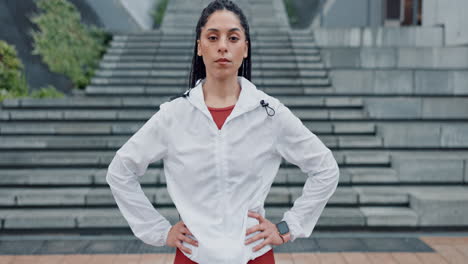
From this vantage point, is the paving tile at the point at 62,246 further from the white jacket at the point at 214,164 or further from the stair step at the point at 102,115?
the white jacket at the point at 214,164

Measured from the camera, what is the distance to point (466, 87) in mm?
7426

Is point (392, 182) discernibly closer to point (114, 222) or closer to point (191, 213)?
point (114, 222)

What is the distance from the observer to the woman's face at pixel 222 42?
4.93ft

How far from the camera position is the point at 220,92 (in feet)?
5.33

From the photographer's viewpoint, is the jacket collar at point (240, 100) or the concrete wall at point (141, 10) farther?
the concrete wall at point (141, 10)

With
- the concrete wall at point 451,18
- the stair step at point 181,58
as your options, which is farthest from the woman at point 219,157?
the concrete wall at point 451,18

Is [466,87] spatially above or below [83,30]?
below

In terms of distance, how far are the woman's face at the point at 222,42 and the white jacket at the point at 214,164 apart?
0.13 meters

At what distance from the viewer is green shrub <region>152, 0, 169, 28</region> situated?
1631 centimetres

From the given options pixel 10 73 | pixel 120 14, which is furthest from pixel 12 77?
pixel 120 14

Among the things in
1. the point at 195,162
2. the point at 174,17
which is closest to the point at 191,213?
the point at 195,162

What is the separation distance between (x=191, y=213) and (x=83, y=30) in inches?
376

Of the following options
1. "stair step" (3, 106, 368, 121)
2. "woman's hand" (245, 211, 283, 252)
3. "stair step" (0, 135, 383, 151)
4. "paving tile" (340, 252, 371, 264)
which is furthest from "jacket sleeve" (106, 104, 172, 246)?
"stair step" (3, 106, 368, 121)

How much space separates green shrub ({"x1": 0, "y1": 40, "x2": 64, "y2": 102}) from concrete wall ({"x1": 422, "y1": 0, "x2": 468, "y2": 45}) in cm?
908
